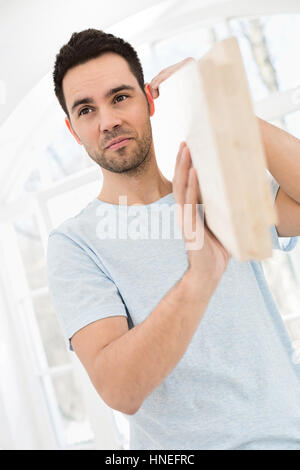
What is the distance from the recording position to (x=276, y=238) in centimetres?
113

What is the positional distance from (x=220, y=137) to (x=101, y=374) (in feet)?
1.59

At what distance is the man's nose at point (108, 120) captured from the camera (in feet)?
3.07

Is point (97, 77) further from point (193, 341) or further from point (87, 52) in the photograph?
point (193, 341)

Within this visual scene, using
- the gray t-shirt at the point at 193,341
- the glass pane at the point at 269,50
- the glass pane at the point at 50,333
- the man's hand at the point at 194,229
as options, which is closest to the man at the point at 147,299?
the gray t-shirt at the point at 193,341

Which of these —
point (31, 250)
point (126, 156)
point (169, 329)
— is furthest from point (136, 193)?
point (31, 250)

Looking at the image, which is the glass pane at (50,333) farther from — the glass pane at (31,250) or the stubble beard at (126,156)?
the stubble beard at (126,156)

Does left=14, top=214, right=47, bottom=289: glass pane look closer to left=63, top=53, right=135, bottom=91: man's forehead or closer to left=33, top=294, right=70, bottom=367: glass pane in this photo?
left=33, top=294, right=70, bottom=367: glass pane

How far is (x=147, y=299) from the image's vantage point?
0.95m

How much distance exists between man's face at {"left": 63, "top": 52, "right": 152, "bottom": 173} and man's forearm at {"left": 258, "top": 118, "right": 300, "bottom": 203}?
25cm

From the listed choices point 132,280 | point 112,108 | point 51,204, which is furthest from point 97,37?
point 51,204

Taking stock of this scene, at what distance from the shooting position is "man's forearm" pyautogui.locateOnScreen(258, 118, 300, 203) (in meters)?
0.94

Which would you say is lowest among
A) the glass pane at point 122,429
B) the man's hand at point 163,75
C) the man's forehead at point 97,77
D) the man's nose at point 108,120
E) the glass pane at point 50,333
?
the glass pane at point 122,429

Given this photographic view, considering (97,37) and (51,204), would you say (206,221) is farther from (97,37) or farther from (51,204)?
(51,204)

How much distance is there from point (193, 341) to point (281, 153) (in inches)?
16.4
